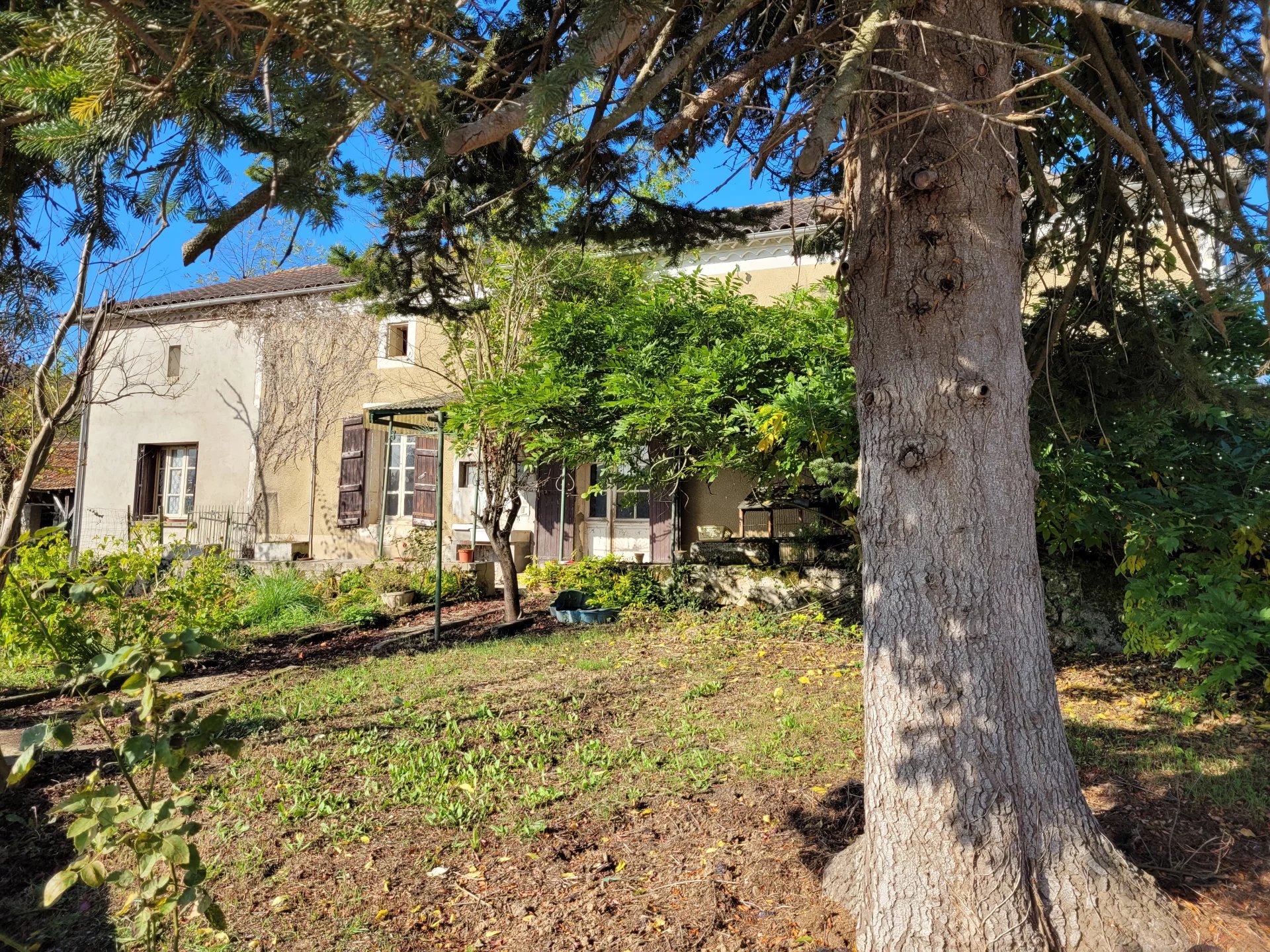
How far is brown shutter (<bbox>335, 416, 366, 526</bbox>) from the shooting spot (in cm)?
1459

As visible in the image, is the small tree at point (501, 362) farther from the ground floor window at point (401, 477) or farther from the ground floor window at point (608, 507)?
the ground floor window at point (401, 477)

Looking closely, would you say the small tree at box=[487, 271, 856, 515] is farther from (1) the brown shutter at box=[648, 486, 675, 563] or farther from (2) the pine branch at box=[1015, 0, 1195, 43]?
(2) the pine branch at box=[1015, 0, 1195, 43]

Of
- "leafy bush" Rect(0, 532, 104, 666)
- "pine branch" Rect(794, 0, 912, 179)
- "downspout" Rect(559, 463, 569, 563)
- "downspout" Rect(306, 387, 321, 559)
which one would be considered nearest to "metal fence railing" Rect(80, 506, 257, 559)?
"downspout" Rect(306, 387, 321, 559)

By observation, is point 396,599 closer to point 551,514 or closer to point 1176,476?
point 551,514

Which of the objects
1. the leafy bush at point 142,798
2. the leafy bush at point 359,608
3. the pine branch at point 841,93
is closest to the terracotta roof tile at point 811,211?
the pine branch at point 841,93

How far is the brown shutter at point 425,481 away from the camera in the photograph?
46.0ft

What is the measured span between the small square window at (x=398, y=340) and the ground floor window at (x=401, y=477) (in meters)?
1.54

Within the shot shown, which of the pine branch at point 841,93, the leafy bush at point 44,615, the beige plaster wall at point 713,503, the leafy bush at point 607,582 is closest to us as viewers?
the pine branch at point 841,93

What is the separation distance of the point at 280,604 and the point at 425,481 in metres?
4.63

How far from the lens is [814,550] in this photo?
347 inches

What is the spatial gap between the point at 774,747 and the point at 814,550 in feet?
14.8

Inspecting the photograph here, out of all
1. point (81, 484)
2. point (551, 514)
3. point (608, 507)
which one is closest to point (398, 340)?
point (551, 514)

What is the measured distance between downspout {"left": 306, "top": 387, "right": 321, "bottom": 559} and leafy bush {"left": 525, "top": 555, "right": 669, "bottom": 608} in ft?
18.9

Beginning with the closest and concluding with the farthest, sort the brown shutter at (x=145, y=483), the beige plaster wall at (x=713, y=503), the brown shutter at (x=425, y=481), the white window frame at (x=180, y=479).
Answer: the beige plaster wall at (x=713, y=503)
the brown shutter at (x=425, y=481)
the white window frame at (x=180, y=479)
the brown shutter at (x=145, y=483)
